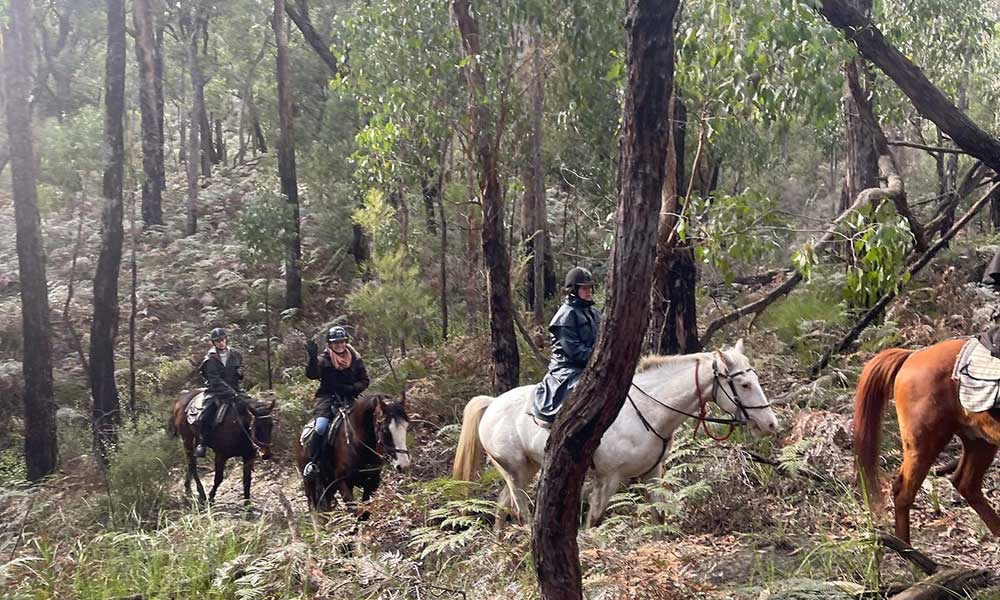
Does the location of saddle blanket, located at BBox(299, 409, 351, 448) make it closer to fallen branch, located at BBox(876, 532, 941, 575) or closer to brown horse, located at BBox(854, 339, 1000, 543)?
brown horse, located at BBox(854, 339, 1000, 543)

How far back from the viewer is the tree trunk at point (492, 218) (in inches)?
432

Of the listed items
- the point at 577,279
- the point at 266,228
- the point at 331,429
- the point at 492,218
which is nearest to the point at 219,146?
the point at 266,228

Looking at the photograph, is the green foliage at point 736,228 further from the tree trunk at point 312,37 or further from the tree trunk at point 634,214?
the tree trunk at point 312,37

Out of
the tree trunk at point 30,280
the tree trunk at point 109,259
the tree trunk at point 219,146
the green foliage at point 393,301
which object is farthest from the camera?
the tree trunk at point 219,146

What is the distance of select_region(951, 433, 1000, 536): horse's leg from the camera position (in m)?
6.12

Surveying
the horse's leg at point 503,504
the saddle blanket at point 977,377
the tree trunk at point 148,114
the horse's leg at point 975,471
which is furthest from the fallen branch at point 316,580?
the tree trunk at point 148,114

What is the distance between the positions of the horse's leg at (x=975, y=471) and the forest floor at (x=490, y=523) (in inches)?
10.5

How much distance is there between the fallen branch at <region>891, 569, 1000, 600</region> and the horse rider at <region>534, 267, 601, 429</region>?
10.2 ft

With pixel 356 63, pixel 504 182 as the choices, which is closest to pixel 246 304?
pixel 504 182

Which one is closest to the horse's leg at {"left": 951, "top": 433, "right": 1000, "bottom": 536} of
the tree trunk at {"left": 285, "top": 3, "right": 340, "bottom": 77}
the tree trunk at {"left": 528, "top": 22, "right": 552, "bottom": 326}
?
the tree trunk at {"left": 528, "top": 22, "right": 552, "bottom": 326}

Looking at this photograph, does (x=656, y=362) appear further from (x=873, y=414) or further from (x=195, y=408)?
(x=195, y=408)

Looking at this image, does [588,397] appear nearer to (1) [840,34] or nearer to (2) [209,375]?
(1) [840,34]

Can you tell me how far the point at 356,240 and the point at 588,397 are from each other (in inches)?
818

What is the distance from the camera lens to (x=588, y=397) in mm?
4133
